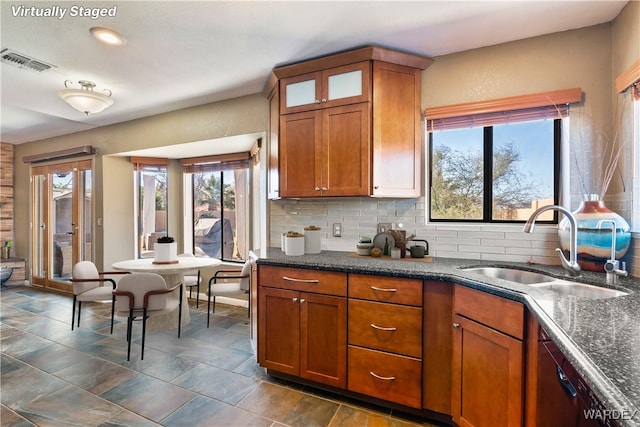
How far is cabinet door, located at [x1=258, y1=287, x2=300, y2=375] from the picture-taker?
7.28 ft

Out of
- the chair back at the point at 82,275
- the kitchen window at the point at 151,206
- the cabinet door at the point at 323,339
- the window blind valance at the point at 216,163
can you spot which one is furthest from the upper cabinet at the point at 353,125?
the kitchen window at the point at 151,206

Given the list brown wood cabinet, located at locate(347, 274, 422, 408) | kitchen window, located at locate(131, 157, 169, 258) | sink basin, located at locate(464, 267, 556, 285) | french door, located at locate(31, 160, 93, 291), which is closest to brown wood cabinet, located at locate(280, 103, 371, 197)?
brown wood cabinet, located at locate(347, 274, 422, 408)

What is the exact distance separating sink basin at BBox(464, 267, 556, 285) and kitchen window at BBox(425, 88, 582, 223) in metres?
0.43

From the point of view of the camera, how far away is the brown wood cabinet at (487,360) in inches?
55.5

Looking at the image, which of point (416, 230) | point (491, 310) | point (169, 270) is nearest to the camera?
point (491, 310)

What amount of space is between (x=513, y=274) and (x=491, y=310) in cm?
71

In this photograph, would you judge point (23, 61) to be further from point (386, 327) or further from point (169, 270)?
point (386, 327)

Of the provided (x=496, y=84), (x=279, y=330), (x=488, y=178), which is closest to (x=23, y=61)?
(x=279, y=330)

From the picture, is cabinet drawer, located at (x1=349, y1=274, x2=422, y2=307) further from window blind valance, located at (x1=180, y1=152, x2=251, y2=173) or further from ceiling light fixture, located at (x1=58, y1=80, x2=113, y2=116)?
window blind valance, located at (x1=180, y1=152, x2=251, y2=173)

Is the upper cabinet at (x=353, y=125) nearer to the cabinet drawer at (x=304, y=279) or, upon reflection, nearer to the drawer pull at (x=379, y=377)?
the cabinet drawer at (x=304, y=279)

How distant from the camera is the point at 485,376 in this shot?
1571mm

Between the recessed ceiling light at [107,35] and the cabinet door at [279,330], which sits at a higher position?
the recessed ceiling light at [107,35]

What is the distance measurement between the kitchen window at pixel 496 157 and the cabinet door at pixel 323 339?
1.14m

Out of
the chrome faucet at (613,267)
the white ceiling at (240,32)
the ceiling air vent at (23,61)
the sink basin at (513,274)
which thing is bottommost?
the sink basin at (513,274)
